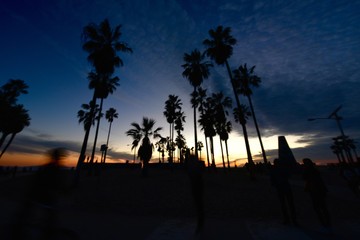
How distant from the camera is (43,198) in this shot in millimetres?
3582

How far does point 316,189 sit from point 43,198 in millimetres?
7305

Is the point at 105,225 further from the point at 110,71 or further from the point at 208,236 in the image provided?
the point at 110,71

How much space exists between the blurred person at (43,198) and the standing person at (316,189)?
695cm

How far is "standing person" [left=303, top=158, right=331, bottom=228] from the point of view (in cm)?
524

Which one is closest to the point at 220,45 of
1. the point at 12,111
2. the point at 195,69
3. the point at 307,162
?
the point at 195,69

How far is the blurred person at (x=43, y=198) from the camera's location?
343cm

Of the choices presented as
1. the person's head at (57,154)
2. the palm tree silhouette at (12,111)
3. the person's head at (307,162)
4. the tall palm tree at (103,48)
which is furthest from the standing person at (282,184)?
the palm tree silhouette at (12,111)

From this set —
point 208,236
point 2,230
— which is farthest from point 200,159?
point 2,230

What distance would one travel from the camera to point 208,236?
491 centimetres

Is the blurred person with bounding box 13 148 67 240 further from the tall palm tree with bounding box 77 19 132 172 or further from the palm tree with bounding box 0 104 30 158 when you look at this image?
the palm tree with bounding box 0 104 30 158

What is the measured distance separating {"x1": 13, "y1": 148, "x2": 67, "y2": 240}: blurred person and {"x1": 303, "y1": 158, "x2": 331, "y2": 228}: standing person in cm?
695

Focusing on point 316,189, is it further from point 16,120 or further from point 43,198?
point 16,120

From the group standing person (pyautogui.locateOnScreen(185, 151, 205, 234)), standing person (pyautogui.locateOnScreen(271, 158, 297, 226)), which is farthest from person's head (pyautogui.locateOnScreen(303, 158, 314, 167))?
standing person (pyautogui.locateOnScreen(185, 151, 205, 234))

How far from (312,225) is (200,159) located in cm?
433
